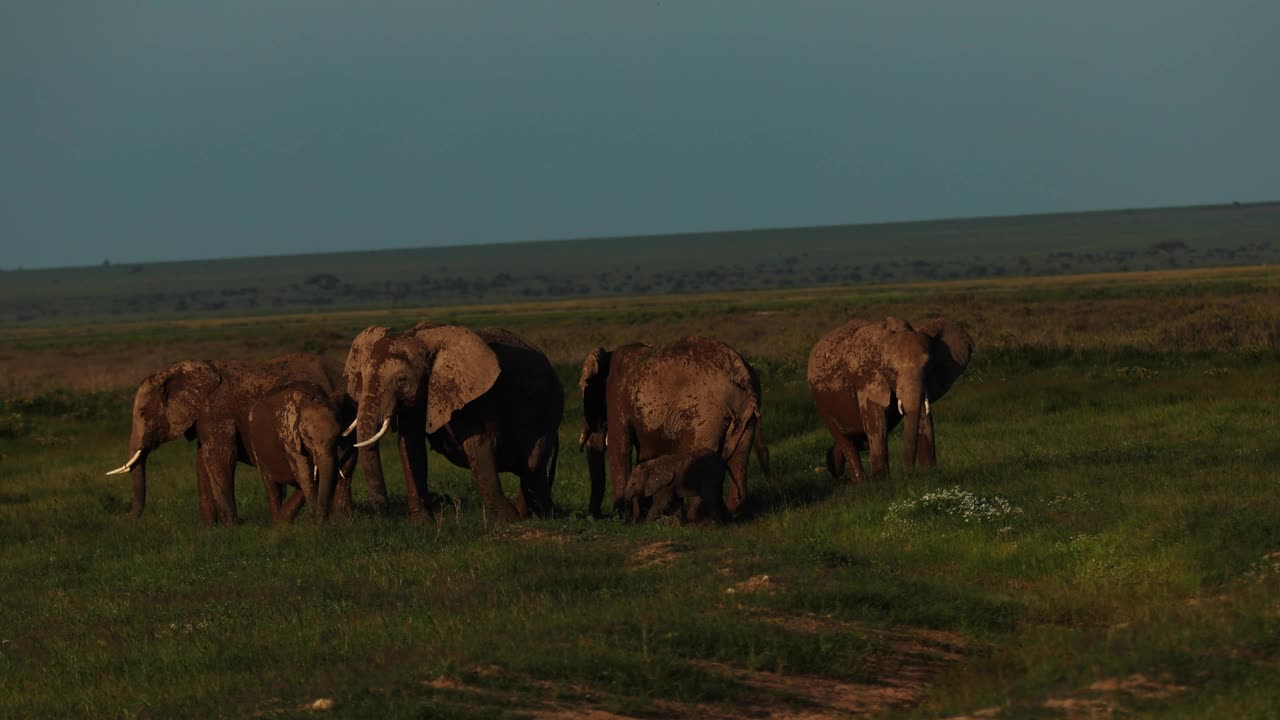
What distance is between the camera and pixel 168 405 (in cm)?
2238

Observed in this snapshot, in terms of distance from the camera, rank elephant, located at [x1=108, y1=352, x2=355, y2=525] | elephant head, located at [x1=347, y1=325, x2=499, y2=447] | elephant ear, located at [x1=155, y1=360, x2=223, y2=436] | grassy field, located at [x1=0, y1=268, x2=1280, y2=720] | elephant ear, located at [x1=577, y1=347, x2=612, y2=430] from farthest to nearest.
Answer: elephant ear, located at [x1=155, y1=360, x2=223, y2=436]
elephant, located at [x1=108, y1=352, x2=355, y2=525]
elephant ear, located at [x1=577, y1=347, x2=612, y2=430]
elephant head, located at [x1=347, y1=325, x2=499, y2=447]
grassy field, located at [x1=0, y1=268, x2=1280, y2=720]

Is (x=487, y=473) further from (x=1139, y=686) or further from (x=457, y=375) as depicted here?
(x=1139, y=686)

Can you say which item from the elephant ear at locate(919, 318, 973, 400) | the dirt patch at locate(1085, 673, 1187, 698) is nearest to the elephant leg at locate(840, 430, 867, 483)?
the elephant ear at locate(919, 318, 973, 400)

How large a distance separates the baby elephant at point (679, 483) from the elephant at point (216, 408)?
4.10 m

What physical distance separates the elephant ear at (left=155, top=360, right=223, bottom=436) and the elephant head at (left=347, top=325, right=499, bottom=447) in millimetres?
3434

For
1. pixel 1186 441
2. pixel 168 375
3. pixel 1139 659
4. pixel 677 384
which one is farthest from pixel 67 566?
pixel 1186 441

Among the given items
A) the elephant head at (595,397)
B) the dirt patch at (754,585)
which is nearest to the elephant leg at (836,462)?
the elephant head at (595,397)

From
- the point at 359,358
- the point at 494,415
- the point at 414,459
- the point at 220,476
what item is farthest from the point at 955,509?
the point at 220,476

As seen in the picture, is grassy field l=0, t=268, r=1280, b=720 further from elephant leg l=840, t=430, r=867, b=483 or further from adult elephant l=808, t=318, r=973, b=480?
adult elephant l=808, t=318, r=973, b=480

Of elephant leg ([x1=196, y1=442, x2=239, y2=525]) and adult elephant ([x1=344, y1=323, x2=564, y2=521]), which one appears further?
elephant leg ([x1=196, y1=442, x2=239, y2=525])

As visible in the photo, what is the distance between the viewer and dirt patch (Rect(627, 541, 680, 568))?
1562 centimetres

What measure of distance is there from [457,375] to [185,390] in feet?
16.0

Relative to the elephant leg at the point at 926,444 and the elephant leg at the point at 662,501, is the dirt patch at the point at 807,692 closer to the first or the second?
the elephant leg at the point at 662,501

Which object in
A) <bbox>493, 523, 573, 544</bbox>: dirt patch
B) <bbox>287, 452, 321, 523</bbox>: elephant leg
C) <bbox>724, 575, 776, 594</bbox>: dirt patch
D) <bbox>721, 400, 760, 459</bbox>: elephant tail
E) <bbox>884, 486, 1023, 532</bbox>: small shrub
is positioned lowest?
<bbox>493, 523, 573, 544</bbox>: dirt patch
